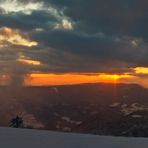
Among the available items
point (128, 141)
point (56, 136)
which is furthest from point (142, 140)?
point (56, 136)

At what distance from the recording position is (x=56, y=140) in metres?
16.7


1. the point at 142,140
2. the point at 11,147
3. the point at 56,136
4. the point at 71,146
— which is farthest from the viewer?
the point at 142,140

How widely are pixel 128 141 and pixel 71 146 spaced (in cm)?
303

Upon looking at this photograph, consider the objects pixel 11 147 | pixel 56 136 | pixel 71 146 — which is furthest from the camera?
pixel 56 136

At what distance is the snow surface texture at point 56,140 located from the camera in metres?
15.6

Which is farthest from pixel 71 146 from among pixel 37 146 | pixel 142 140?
pixel 142 140

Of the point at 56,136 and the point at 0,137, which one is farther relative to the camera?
the point at 56,136

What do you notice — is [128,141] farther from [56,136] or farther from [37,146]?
[37,146]

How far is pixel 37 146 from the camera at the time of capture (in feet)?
50.6

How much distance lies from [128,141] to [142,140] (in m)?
0.82

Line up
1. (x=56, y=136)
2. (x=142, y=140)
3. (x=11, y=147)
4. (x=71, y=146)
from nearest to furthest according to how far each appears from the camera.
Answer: (x=11, y=147), (x=71, y=146), (x=56, y=136), (x=142, y=140)

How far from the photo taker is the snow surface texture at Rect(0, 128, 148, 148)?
51.3 ft

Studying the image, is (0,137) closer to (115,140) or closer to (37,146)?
(37,146)

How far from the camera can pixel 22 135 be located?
1678 cm
